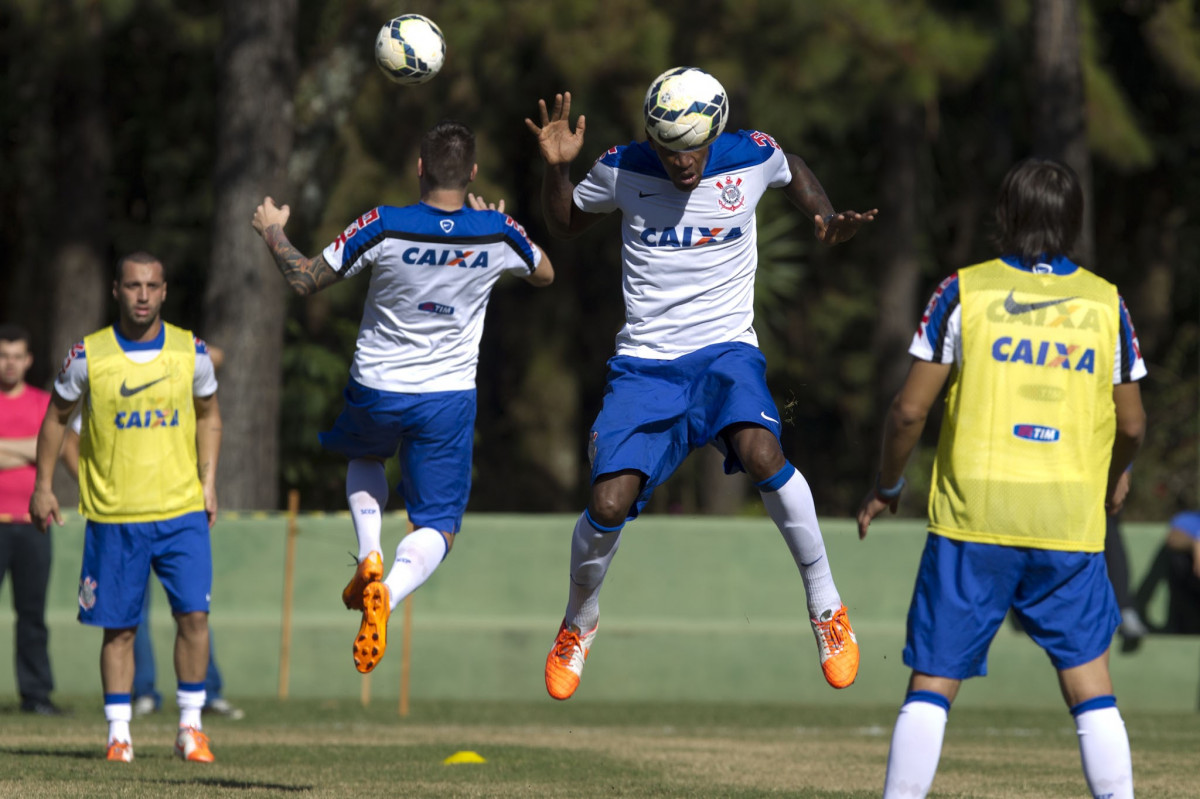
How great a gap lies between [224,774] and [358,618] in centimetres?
604

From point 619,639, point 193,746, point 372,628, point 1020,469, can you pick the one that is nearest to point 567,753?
point 193,746

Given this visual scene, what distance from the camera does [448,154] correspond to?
775 cm

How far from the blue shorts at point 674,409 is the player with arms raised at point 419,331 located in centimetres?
94

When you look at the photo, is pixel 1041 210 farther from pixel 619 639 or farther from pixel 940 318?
pixel 619 639

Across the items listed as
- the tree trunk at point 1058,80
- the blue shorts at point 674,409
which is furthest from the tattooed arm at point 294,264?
the tree trunk at point 1058,80

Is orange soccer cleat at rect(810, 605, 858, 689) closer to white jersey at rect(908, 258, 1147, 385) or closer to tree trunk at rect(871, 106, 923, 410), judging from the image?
white jersey at rect(908, 258, 1147, 385)

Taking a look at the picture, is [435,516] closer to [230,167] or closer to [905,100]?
[230,167]

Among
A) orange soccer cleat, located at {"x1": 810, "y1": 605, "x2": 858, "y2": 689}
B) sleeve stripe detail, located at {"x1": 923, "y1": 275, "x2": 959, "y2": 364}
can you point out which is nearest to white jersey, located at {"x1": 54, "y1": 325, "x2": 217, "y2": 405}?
orange soccer cleat, located at {"x1": 810, "y1": 605, "x2": 858, "y2": 689}

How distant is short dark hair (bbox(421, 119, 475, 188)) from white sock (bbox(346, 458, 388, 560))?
141cm

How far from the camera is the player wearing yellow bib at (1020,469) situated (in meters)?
5.66

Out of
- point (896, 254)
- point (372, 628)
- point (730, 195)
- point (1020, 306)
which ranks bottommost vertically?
point (372, 628)

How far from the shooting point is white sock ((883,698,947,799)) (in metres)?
5.69

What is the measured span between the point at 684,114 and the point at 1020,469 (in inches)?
84.8

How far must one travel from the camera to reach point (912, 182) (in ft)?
78.8
